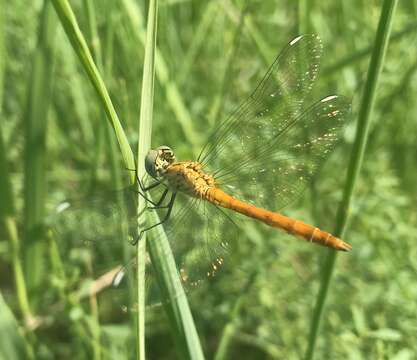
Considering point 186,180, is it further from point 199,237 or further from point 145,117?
point 145,117

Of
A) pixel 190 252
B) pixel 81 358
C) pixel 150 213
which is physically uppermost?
pixel 150 213

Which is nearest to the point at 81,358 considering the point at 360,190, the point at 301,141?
the point at 301,141

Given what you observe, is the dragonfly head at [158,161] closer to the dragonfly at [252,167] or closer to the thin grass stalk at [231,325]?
the dragonfly at [252,167]

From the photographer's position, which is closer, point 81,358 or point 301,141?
point 301,141

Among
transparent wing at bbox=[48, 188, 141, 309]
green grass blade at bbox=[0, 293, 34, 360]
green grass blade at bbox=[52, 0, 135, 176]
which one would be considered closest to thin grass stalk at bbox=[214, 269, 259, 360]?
transparent wing at bbox=[48, 188, 141, 309]

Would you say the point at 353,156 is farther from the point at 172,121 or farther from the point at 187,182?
the point at 172,121

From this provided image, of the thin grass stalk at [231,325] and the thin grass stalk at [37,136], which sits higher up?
the thin grass stalk at [37,136]

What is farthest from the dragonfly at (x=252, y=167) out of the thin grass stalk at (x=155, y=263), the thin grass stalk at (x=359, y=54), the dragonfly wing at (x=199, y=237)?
the thin grass stalk at (x=359, y=54)
